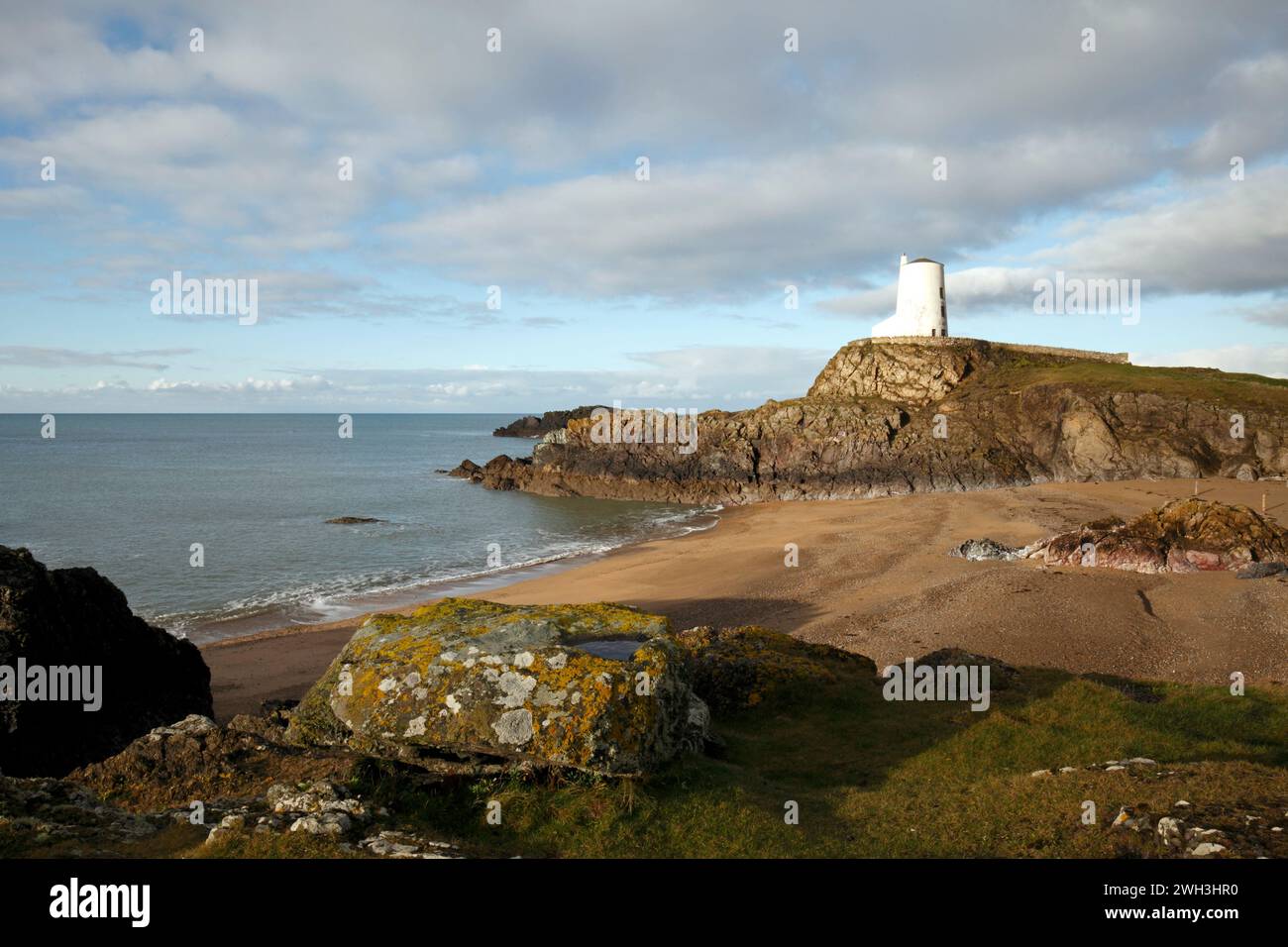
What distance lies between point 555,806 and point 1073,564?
85.3 ft

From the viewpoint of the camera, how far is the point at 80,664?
12352mm

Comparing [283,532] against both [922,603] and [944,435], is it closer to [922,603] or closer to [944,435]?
[922,603]

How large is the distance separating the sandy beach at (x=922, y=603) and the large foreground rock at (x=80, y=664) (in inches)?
178

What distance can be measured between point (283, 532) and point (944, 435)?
50.6m

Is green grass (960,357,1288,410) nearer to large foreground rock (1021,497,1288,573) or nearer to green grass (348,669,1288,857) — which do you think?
large foreground rock (1021,497,1288,573)

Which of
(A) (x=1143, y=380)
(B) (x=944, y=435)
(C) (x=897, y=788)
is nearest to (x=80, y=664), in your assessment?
(C) (x=897, y=788)

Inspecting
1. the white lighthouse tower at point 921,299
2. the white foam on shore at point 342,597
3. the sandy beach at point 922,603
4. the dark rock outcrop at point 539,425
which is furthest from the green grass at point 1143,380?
the dark rock outcrop at point 539,425

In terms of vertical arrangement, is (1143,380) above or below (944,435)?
above

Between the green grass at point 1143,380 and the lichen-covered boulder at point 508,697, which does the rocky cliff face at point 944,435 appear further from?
the lichen-covered boulder at point 508,697

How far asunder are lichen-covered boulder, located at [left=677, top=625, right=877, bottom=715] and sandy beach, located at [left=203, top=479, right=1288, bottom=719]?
591cm

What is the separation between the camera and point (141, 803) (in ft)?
24.5
